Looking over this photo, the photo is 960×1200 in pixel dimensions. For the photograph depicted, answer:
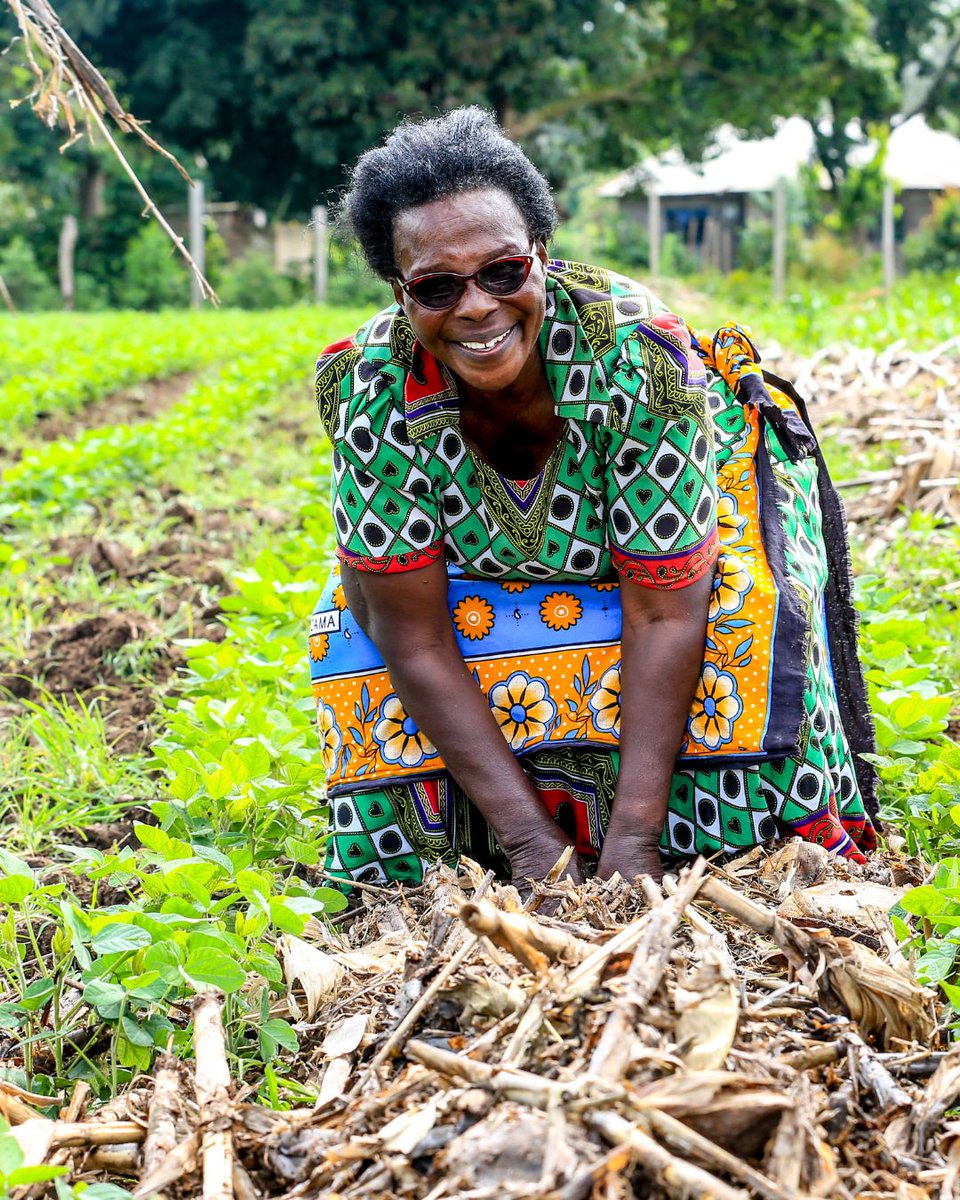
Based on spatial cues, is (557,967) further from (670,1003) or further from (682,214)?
(682,214)

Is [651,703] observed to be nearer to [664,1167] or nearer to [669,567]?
[669,567]

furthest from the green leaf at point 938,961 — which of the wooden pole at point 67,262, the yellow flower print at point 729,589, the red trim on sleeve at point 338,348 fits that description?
the wooden pole at point 67,262

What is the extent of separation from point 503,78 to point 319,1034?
22348mm

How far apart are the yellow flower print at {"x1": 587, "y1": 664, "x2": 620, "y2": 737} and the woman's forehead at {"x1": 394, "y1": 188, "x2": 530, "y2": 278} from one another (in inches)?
29.8

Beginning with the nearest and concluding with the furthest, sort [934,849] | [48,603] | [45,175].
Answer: [934,849] < [48,603] < [45,175]

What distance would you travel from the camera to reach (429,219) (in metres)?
2.18

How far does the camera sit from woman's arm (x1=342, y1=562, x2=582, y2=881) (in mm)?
2359

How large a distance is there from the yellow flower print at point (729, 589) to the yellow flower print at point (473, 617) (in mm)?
405

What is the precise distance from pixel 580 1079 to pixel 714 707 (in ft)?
3.75

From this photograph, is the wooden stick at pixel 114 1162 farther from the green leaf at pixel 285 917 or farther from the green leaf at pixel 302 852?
the green leaf at pixel 302 852

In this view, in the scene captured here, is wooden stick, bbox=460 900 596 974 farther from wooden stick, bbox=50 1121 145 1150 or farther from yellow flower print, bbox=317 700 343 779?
yellow flower print, bbox=317 700 343 779

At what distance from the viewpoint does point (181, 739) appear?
2902 mm

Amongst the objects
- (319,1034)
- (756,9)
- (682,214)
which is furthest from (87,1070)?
(682,214)

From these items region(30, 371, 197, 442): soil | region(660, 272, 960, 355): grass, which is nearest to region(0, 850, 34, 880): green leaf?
region(30, 371, 197, 442): soil
